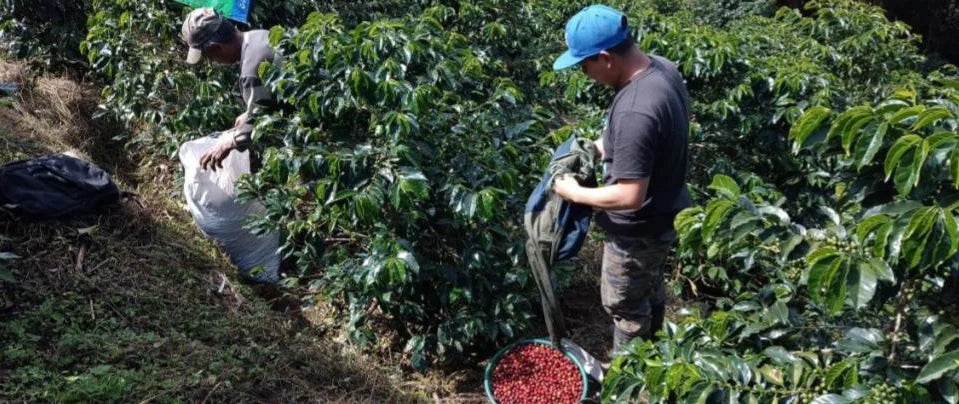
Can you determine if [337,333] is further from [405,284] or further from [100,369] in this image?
[100,369]

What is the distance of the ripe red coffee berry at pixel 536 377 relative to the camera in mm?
2912

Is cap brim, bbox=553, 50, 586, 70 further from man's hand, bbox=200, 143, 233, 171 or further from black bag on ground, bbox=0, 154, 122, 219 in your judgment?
black bag on ground, bbox=0, 154, 122, 219

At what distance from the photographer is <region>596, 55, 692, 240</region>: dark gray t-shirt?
2303 millimetres

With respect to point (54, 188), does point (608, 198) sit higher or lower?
higher

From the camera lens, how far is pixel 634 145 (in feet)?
7.52

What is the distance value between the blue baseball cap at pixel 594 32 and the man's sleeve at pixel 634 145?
9.7 inches

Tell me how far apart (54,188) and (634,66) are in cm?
276

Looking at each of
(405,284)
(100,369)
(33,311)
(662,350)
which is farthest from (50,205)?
(662,350)

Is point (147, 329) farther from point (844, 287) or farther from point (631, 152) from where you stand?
point (844, 287)

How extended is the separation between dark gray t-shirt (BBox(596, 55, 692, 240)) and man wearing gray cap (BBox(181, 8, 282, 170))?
5.87 ft

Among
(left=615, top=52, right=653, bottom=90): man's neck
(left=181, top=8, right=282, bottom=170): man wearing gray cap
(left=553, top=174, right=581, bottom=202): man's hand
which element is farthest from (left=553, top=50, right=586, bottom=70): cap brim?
(left=181, top=8, right=282, bottom=170): man wearing gray cap

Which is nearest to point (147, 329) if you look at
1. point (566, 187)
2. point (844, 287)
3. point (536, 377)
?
point (536, 377)

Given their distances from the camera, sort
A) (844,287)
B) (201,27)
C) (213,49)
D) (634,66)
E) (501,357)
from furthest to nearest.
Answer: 1. (213,49)
2. (201,27)
3. (501,357)
4. (634,66)
5. (844,287)

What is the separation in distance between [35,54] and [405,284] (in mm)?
3838
